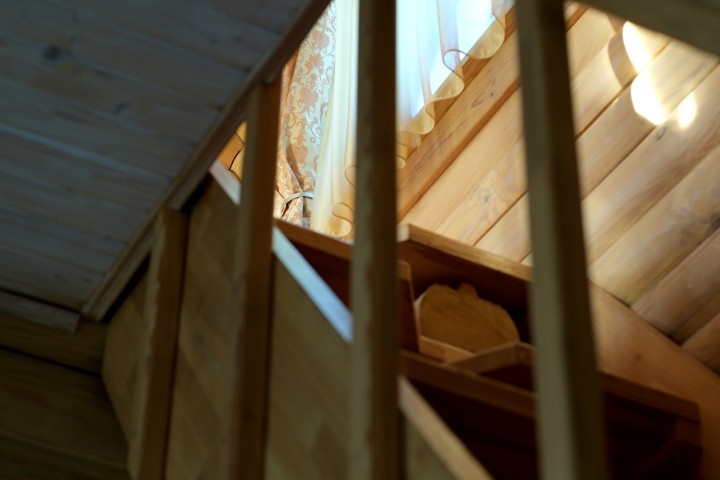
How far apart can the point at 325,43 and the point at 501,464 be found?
239cm

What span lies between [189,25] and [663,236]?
1176 mm

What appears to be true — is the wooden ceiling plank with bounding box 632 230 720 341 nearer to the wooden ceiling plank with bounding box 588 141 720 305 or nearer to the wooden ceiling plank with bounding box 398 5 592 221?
the wooden ceiling plank with bounding box 588 141 720 305

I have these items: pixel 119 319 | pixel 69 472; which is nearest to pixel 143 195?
pixel 119 319

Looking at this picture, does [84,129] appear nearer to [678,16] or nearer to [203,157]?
[203,157]

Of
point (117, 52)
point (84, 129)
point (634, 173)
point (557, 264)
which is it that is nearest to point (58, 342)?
point (84, 129)

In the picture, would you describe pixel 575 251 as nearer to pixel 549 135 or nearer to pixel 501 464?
pixel 549 135

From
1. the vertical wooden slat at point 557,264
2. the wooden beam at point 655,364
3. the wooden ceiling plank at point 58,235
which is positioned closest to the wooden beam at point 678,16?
the vertical wooden slat at point 557,264

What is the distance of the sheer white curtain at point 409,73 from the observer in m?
2.90

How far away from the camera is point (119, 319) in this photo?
95.5 inches

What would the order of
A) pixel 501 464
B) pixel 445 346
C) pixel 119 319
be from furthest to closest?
pixel 119 319
pixel 445 346
pixel 501 464

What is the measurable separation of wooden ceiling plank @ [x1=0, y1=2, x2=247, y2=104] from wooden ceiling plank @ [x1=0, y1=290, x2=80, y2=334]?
758 mm

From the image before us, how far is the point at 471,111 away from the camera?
2994 mm

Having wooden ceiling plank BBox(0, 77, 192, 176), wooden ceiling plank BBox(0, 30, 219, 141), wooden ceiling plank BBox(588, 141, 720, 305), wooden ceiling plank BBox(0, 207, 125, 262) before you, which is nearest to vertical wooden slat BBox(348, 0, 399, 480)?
wooden ceiling plank BBox(0, 30, 219, 141)

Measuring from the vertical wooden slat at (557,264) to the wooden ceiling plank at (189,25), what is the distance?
0.59 meters
